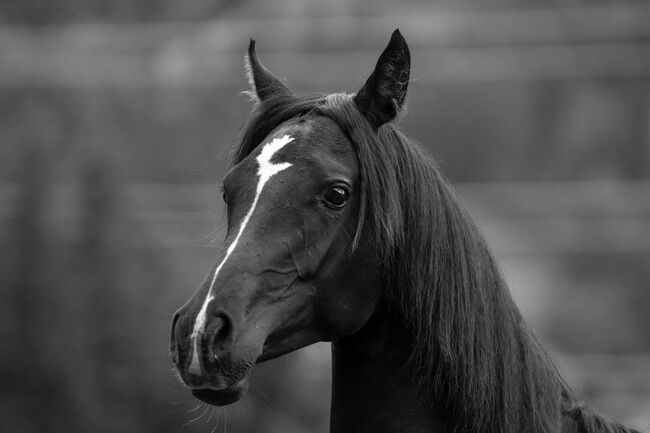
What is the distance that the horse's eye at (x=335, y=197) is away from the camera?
131 inches

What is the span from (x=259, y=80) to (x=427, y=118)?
54.8 ft

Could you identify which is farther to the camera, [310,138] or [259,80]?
[259,80]

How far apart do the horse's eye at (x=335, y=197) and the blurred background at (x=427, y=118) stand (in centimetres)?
1170

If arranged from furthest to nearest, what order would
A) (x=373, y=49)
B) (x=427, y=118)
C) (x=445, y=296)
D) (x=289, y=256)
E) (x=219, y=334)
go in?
(x=373, y=49) < (x=427, y=118) < (x=445, y=296) < (x=289, y=256) < (x=219, y=334)

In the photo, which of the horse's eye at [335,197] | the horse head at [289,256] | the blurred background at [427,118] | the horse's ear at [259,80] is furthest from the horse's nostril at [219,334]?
the blurred background at [427,118]

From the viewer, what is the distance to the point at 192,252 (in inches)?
730

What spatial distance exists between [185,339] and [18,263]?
1153cm

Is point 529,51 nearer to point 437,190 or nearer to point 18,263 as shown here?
point 18,263

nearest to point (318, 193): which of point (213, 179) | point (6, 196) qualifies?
point (213, 179)

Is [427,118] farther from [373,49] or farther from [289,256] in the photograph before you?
[289,256]

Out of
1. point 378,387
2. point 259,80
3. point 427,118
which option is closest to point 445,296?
point 378,387

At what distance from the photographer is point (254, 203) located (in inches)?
130

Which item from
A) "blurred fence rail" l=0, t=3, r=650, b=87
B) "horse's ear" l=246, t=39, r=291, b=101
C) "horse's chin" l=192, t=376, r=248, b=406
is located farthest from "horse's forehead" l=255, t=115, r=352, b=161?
"blurred fence rail" l=0, t=3, r=650, b=87

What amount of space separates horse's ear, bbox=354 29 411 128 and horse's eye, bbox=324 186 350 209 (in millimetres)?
299
